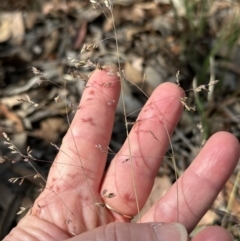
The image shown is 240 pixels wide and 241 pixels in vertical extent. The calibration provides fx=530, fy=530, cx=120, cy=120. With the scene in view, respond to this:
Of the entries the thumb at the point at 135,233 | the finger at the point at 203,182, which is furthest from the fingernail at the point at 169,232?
the finger at the point at 203,182

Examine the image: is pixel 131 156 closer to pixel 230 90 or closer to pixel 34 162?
pixel 34 162

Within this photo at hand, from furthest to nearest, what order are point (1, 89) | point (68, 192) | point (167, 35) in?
point (167, 35) → point (1, 89) → point (68, 192)

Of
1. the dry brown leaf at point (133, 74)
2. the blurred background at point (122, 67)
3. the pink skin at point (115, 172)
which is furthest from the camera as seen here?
the dry brown leaf at point (133, 74)

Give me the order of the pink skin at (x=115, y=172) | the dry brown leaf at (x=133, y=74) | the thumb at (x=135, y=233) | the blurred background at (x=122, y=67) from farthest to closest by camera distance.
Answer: the dry brown leaf at (x=133, y=74)
the blurred background at (x=122, y=67)
the pink skin at (x=115, y=172)
the thumb at (x=135, y=233)

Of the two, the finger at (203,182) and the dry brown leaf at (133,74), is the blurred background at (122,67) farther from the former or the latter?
the finger at (203,182)

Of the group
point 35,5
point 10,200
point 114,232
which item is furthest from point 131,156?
point 35,5
